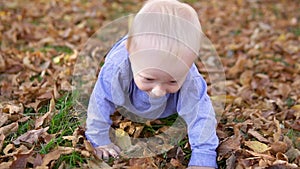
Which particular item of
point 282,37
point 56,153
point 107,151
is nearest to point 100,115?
point 107,151

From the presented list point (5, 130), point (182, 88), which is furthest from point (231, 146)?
point (5, 130)

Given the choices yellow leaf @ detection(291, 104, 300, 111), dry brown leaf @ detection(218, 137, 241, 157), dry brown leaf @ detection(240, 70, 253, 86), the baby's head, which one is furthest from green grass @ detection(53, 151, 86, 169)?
dry brown leaf @ detection(240, 70, 253, 86)

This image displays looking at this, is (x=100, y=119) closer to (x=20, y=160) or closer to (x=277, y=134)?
(x=20, y=160)

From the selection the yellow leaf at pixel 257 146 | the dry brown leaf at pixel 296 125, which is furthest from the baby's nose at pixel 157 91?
the dry brown leaf at pixel 296 125

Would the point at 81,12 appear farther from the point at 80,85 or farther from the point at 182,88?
the point at 182,88

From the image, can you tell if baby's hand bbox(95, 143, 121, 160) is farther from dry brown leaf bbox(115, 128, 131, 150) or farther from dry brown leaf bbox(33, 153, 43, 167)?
dry brown leaf bbox(33, 153, 43, 167)

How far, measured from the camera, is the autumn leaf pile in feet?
7.23

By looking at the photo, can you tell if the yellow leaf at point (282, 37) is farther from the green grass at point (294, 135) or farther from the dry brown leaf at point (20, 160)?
the dry brown leaf at point (20, 160)

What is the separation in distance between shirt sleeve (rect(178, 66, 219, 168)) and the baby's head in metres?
0.20

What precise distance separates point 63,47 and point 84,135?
1693mm

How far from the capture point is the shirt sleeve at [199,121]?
220 cm

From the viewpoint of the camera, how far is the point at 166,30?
191 centimetres

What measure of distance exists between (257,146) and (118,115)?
80cm

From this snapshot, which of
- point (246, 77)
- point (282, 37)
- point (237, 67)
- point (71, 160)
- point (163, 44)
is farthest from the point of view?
point (282, 37)
